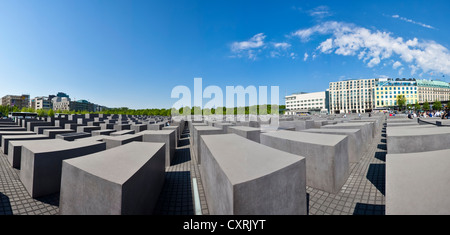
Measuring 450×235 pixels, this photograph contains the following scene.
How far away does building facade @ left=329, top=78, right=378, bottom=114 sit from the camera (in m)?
102

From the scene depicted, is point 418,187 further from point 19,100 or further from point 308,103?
point 19,100

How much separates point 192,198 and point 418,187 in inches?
188

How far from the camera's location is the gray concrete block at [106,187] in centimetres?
282

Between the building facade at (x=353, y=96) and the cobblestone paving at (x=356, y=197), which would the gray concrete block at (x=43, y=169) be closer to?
the cobblestone paving at (x=356, y=197)

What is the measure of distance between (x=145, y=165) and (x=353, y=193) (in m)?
5.71

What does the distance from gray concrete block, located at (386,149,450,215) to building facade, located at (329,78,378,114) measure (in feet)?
416

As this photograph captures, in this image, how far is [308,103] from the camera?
4727 inches

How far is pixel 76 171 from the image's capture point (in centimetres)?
330

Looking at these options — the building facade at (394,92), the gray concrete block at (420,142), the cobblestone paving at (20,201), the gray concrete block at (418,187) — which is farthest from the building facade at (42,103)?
the building facade at (394,92)

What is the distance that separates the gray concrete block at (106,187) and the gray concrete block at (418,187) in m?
3.97

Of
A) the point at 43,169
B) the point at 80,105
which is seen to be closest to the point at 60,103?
the point at 80,105

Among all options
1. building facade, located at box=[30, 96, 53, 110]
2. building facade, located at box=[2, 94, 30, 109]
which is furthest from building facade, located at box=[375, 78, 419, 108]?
building facade, located at box=[2, 94, 30, 109]
